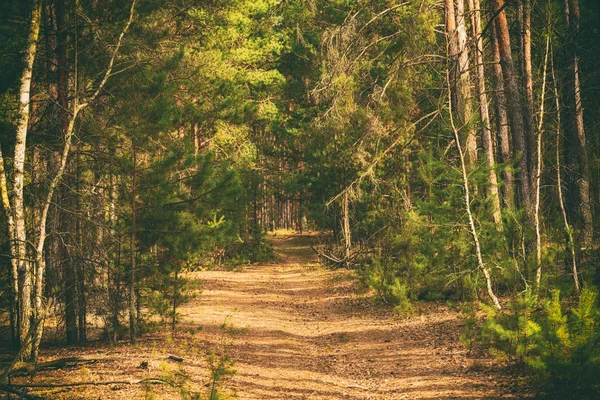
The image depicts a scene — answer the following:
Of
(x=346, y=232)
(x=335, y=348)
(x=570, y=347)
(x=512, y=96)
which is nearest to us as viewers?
(x=570, y=347)

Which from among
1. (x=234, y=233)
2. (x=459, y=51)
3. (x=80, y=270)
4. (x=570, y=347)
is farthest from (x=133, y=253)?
(x=459, y=51)

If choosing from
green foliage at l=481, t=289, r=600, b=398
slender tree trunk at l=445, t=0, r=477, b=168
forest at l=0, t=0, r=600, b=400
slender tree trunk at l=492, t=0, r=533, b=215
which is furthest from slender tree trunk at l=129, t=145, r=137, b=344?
slender tree trunk at l=492, t=0, r=533, b=215

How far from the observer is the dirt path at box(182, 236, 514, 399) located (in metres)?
8.98

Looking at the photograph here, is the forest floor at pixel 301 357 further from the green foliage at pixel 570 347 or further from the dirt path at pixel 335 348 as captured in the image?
the green foliage at pixel 570 347

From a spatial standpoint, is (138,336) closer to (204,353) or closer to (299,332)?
(204,353)

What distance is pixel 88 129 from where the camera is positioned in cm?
1164

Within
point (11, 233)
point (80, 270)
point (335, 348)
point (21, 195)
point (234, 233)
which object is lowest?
point (335, 348)

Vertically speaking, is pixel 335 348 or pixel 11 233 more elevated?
pixel 11 233

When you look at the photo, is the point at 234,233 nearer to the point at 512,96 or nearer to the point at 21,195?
the point at 21,195

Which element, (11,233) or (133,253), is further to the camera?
(133,253)

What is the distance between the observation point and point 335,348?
40.4ft

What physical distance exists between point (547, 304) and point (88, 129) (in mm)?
8544

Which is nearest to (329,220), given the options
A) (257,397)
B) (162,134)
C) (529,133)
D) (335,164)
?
(335,164)

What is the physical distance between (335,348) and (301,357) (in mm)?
961
